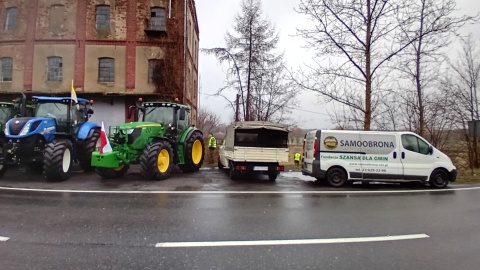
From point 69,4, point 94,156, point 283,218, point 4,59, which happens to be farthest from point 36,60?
point 283,218

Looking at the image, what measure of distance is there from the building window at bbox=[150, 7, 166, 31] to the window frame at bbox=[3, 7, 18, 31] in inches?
398

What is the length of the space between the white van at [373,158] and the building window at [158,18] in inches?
679

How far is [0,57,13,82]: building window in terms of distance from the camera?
2420cm

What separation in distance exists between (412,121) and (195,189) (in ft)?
46.3

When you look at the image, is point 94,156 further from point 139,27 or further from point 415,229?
point 139,27

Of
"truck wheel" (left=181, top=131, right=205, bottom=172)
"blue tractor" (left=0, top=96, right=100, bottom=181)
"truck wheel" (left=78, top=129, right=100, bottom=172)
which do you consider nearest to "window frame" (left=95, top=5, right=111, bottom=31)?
"blue tractor" (left=0, top=96, right=100, bottom=181)

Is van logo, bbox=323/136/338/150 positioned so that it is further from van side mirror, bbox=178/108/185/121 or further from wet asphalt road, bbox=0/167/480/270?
van side mirror, bbox=178/108/185/121

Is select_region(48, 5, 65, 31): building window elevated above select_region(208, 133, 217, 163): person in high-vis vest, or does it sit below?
above

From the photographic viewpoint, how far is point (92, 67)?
2378 centimetres

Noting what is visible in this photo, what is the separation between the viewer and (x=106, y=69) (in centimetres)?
2400

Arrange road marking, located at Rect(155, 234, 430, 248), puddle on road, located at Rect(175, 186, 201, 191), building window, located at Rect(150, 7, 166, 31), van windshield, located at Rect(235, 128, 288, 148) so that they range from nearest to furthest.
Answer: road marking, located at Rect(155, 234, 430, 248) < puddle on road, located at Rect(175, 186, 201, 191) < van windshield, located at Rect(235, 128, 288, 148) < building window, located at Rect(150, 7, 166, 31)

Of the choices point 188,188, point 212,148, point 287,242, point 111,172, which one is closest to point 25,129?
point 111,172

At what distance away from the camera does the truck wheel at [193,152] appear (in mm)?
13688

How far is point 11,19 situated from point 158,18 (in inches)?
432
